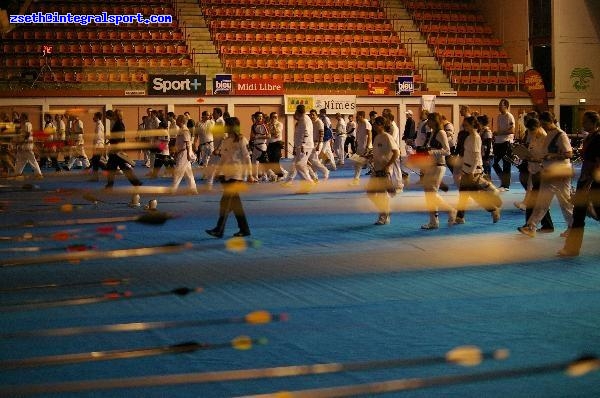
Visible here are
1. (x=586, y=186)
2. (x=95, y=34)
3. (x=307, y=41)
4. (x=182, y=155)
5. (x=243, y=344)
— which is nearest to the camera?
(x=243, y=344)

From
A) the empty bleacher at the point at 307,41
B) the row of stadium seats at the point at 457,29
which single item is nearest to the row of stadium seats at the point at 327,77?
the empty bleacher at the point at 307,41

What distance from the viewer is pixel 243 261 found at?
11.6 m

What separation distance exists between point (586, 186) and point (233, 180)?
509 cm

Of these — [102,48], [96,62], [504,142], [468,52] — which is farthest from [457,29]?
[504,142]

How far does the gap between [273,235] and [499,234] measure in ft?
11.7

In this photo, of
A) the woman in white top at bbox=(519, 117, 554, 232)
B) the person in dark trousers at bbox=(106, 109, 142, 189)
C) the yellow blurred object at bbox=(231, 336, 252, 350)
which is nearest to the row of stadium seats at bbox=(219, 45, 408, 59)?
the person in dark trousers at bbox=(106, 109, 142, 189)

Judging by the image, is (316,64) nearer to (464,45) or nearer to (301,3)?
(301,3)

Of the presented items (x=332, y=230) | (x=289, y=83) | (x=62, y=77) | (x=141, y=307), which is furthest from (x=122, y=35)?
(x=141, y=307)

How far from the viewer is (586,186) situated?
11.7m

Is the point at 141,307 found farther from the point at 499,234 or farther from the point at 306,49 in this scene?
the point at 306,49

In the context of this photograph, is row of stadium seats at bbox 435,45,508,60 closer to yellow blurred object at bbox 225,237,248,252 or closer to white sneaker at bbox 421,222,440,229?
white sneaker at bbox 421,222,440,229

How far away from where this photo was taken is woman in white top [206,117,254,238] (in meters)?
13.7

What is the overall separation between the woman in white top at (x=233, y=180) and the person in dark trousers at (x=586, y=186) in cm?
473

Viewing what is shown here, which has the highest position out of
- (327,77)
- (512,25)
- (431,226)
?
(512,25)
